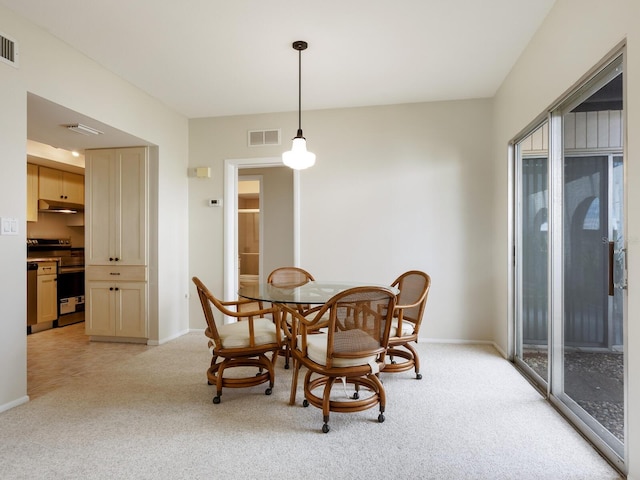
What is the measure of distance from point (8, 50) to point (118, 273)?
2.45m

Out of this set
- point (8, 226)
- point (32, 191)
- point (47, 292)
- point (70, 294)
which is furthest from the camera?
point (70, 294)

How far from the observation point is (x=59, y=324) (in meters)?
5.18

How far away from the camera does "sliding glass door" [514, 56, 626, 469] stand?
2057 mm

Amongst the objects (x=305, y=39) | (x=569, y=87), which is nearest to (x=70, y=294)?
(x=305, y=39)

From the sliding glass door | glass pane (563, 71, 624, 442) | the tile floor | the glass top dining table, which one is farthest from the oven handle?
glass pane (563, 71, 624, 442)

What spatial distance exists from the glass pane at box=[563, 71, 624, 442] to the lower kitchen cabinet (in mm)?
4116

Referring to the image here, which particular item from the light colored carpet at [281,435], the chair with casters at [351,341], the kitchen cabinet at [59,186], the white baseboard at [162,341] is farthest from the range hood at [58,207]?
the chair with casters at [351,341]

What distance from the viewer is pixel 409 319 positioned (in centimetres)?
328

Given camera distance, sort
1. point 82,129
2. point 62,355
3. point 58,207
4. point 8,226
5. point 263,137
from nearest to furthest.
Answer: point 8,226
point 82,129
point 62,355
point 263,137
point 58,207

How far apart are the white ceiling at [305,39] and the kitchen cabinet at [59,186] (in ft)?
8.67

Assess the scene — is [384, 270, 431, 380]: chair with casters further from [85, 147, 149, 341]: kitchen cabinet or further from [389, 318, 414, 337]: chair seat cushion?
[85, 147, 149, 341]: kitchen cabinet

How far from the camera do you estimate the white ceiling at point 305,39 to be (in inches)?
103

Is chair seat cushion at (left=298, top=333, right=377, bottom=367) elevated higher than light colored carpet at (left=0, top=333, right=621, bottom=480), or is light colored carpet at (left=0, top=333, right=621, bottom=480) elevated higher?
chair seat cushion at (left=298, top=333, right=377, bottom=367)

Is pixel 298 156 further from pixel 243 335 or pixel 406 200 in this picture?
pixel 406 200
